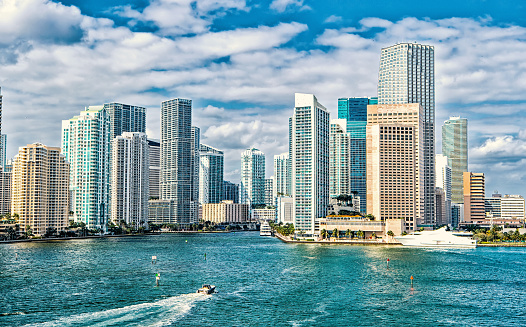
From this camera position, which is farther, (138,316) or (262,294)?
→ (262,294)

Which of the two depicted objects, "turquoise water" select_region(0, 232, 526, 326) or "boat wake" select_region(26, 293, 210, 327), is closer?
"boat wake" select_region(26, 293, 210, 327)

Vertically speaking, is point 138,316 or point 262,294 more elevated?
point 138,316

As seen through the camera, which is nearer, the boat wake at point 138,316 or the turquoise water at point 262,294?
the boat wake at point 138,316

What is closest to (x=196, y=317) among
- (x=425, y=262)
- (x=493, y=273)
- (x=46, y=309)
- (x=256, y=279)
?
(x=46, y=309)

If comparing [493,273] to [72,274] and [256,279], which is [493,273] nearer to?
[256,279]
